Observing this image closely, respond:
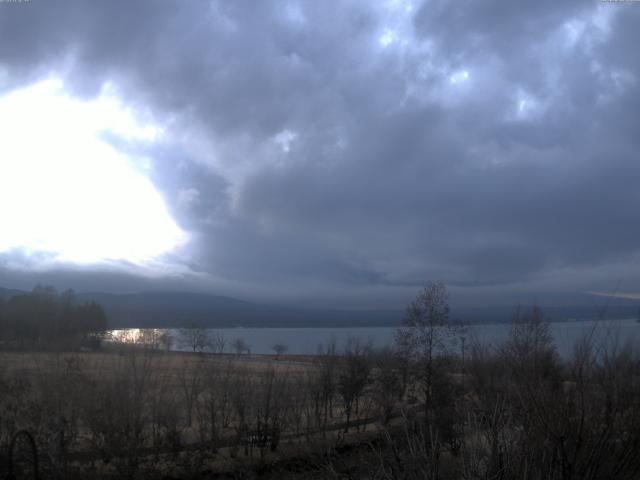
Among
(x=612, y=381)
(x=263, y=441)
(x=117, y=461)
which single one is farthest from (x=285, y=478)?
(x=612, y=381)

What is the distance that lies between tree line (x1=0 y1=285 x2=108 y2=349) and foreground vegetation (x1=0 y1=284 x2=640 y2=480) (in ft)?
23.8

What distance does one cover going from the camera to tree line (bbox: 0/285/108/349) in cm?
4244

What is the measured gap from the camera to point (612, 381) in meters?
9.96

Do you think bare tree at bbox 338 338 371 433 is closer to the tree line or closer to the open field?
the open field

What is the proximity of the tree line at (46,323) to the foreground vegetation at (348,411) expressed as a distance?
726cm

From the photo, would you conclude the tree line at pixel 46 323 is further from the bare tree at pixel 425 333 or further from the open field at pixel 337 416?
the bare tree at pixel 425 333

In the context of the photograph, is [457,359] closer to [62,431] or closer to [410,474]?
[62,431]

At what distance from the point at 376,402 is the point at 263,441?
11346 mm

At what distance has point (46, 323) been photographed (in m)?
66.6

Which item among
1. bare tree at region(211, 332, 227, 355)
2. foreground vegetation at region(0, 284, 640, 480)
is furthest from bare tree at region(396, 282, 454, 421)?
bare tree at region(211, 332, 227, 355)

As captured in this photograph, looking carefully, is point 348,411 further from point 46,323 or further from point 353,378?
point 46,323

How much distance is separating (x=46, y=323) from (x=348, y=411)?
4126 centimetres

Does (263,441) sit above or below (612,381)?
below

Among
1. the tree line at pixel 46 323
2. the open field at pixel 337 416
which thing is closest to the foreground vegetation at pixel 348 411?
the open field at pixel 337 416
